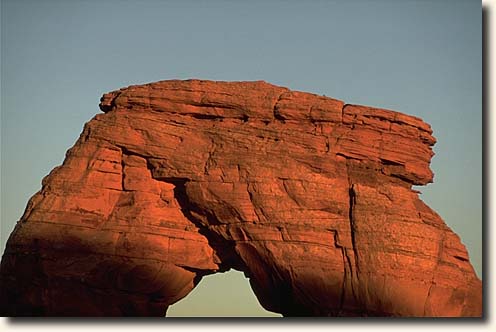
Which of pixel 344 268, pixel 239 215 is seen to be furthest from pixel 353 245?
pixel 239 215

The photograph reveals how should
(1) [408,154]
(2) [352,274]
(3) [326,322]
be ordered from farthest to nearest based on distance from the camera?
(1) [408,154], (2) [352,274], (3) [326,322]

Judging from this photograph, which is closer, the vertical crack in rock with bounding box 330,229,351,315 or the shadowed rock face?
the vertical crack in rock with bounding box 330,229,351,315

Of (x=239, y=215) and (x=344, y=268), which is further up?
(x=239, y=215)

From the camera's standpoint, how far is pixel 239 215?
38.1m

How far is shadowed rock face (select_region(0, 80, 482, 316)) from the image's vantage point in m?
37.7

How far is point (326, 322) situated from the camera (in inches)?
1321

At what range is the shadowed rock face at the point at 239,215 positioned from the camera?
37656mm

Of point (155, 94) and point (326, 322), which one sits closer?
point (326, 322)

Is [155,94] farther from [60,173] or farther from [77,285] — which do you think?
[77,285]

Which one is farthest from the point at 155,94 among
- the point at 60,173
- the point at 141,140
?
the point at 60,173

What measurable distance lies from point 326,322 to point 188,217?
7549 millimetres

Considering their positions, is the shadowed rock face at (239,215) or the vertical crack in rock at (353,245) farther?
the shadowed rock face at (239,215)

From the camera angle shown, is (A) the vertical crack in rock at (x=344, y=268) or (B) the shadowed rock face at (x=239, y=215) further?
(B) the shadowed rock face at (x=239, y=215)

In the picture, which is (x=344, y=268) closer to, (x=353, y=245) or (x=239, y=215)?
(x=353, y=245)
